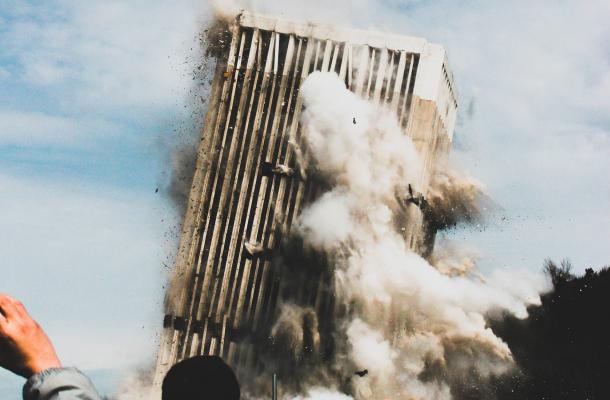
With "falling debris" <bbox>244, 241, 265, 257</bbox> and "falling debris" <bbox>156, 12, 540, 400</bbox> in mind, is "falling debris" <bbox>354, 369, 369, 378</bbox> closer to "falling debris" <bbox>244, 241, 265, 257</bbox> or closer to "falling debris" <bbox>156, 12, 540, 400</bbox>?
"falling debris" <bbox>156, 12, 540, 400</bbox>

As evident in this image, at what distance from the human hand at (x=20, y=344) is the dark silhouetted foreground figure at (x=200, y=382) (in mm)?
485

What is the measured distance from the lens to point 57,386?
6.36 ft

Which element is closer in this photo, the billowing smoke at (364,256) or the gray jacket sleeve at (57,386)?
the gray jacket sleeve at (57,386)

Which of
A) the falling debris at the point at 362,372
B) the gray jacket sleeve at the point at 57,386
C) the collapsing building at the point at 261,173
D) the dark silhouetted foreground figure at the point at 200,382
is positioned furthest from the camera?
the collapsing building at the point at 261,173

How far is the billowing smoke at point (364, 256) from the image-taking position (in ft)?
69.8

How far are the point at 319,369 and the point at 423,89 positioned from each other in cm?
834

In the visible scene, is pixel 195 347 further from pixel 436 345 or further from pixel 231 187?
pixel 436 345

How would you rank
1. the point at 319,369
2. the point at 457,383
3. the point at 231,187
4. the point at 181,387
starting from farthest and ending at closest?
the point at 457,383
the point at 231,187
the point at 319,369
the point at 181,387

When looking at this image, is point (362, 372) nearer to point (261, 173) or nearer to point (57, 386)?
point (261, 173)

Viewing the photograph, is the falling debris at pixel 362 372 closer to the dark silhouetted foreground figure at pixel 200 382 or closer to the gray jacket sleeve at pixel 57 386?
the dark silhouetted foreground figure at pixel 200 382

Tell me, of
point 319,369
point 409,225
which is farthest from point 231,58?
point 319,369

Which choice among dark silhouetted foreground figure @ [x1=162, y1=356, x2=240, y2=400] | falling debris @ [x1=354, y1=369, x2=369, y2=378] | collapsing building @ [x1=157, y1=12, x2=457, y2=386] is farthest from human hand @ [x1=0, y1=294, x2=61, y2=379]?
collapsing building @ [x1=157, y1=12, x2=457, y2=386]

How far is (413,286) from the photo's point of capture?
22.5 meters

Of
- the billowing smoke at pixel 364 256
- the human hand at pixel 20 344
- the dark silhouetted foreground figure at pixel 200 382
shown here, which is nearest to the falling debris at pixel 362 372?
the billowing smoke at pixel 364 256
